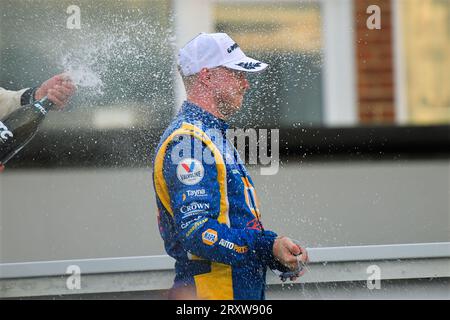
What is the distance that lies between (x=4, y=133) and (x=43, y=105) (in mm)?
176

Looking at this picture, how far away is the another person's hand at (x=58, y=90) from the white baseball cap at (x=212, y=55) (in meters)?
0.47

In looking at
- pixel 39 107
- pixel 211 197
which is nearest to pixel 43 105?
pixel 39 107

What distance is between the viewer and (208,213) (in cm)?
264

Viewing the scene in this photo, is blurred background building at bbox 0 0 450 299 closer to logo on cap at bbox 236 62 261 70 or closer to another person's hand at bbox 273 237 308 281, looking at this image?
logo on cap at bbox 236 62 261 70

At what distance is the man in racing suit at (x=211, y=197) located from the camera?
8.73ft

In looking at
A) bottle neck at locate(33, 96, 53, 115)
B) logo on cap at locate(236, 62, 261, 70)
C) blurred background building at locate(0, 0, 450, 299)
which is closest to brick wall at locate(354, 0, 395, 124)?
blurred background building at locate(0, 0, 450, 299)

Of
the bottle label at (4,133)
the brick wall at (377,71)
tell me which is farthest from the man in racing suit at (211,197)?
the brick wall at (377,71)

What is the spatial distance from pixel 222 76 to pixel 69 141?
691 mm

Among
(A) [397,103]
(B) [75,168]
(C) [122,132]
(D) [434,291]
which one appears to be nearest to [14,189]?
(B) [75,168]

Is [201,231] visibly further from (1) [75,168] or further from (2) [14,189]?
(2) [14,189]

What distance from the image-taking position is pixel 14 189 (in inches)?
134

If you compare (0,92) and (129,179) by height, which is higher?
(0,92)

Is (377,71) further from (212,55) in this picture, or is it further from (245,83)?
(212,55)

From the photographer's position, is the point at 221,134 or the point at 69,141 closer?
the point at 221,134
